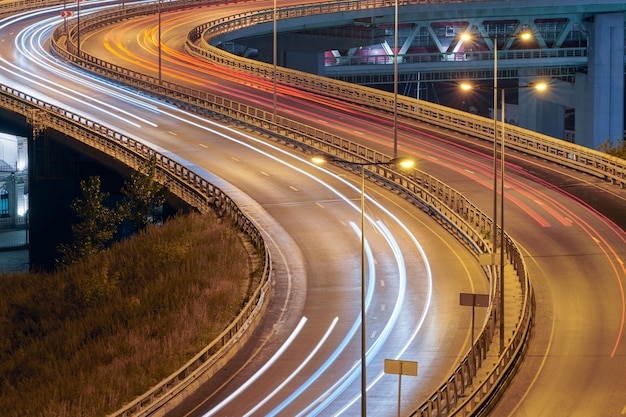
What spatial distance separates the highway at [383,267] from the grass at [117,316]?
250 cm

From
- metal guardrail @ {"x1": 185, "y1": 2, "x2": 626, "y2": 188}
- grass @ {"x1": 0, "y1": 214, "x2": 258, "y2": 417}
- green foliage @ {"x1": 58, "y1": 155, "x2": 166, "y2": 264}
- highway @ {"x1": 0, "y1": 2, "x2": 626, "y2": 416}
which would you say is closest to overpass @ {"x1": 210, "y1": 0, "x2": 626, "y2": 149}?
metal guardrail @ {"x1": 185, "y1": 2, "x2": 626, "y2": 188}

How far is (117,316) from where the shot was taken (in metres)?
50.5

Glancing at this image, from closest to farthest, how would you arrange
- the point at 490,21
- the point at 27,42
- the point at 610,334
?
the point at 610,334
the point at 27,42
the point at 490,21

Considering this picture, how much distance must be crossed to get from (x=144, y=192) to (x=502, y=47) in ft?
232

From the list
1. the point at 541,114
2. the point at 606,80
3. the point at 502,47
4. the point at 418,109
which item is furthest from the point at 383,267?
the point at 541,114

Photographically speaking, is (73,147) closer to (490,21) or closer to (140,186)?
(140,186)

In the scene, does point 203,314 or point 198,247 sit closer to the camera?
point 203,314

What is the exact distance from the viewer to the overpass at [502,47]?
120m

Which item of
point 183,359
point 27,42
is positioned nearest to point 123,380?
point 183,359

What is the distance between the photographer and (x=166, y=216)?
73000 millimetres

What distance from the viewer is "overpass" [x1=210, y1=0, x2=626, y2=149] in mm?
119625

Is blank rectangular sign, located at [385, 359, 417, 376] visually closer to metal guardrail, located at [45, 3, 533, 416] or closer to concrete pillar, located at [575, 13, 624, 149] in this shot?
metal guardrail, located at [45, 3, 533, 416]

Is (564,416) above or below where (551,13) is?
below

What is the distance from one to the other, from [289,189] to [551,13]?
62.9 m
